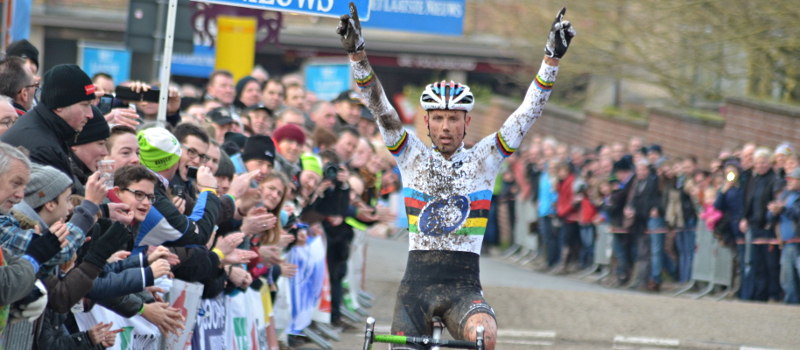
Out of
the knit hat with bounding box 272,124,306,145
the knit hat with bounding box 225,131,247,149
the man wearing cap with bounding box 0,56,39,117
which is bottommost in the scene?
the knit hat with bounding box 225,131,247,149

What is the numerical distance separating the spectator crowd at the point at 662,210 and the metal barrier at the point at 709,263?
10cm

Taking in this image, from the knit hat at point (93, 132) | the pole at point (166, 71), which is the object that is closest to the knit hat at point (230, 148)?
the pole at point (166, 71)

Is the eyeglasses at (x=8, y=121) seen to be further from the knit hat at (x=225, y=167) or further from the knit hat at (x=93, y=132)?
the knit hat at (x=225, y=167)

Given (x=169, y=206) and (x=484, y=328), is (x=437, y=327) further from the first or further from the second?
(x=169, y=206)

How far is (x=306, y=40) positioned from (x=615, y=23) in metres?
15.9

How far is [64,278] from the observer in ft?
17.4

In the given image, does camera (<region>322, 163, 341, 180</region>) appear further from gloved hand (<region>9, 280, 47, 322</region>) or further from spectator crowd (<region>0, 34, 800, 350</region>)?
gloved hand (<region>9, 280, 47, 322</region>)

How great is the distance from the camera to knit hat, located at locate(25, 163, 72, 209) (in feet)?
16.7

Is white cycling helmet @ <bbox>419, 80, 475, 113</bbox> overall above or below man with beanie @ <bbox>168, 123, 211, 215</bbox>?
above

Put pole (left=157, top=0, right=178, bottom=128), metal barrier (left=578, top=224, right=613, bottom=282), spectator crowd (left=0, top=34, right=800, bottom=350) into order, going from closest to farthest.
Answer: spectator crowd (left=0, top=34, right=800, bottom=350) → pole (left=157, top=0, right=178, bottom=128) → metal barrier (left=578, top=224, right=613, bottom=282)

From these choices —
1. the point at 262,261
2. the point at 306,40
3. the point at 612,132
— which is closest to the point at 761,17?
the point at 612,132

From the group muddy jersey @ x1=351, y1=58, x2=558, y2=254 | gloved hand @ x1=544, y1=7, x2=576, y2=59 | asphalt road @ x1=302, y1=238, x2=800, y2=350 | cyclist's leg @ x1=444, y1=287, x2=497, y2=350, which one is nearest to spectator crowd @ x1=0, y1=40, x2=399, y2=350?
asphalt road @ x1=302, y1=238, x2=800, y2=350

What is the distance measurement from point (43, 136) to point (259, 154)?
9.37 feet

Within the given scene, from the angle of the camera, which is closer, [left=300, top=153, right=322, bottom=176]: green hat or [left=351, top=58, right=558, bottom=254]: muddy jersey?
[left=351, top=58, right=558, bottom=254]: muddy jersey
